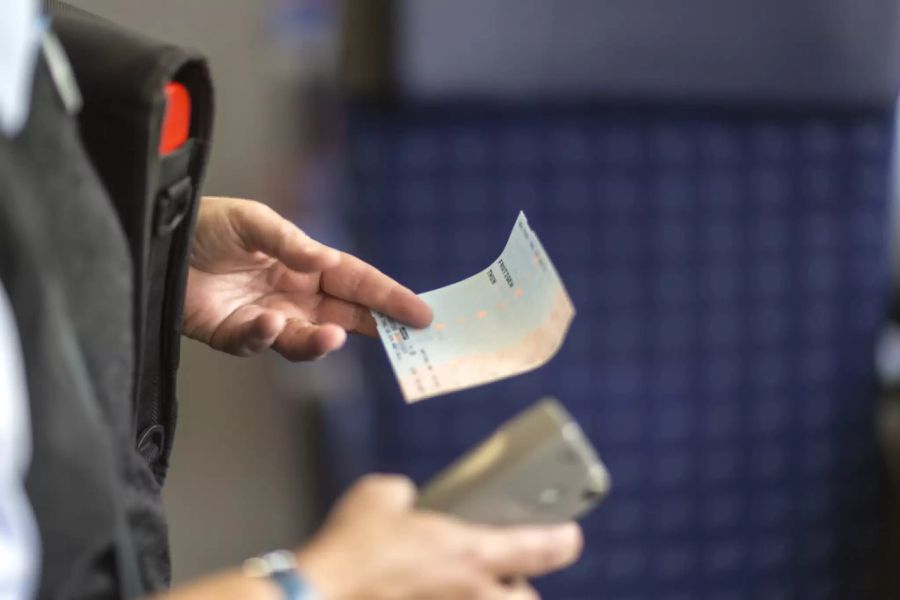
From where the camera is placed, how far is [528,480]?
51cm

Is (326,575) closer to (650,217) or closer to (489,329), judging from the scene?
(489,329)

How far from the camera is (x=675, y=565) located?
1.61 meters

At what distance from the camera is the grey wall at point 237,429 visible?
1.68m

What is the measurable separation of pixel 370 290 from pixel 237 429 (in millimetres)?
1181

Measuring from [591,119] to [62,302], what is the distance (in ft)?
3.60

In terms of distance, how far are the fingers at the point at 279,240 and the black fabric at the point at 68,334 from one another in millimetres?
195

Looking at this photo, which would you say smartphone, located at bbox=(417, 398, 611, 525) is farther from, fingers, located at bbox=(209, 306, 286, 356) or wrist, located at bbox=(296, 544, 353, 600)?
fingers, located at bbox=(209, 306, 286, 356)

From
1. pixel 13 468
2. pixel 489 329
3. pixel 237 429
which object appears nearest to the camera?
pixel 13 468

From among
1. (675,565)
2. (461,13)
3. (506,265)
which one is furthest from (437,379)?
(675,565)

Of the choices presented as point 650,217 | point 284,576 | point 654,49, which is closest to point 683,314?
point 650,217

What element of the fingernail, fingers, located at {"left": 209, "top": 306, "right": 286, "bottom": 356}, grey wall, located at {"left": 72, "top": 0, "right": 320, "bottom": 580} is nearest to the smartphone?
the fingernail

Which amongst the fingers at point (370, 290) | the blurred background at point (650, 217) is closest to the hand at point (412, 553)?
the fingers at point (370, 290)

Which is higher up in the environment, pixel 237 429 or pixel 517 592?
pixel 517 592

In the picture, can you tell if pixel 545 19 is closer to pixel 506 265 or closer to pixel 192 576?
pixel 506 265
